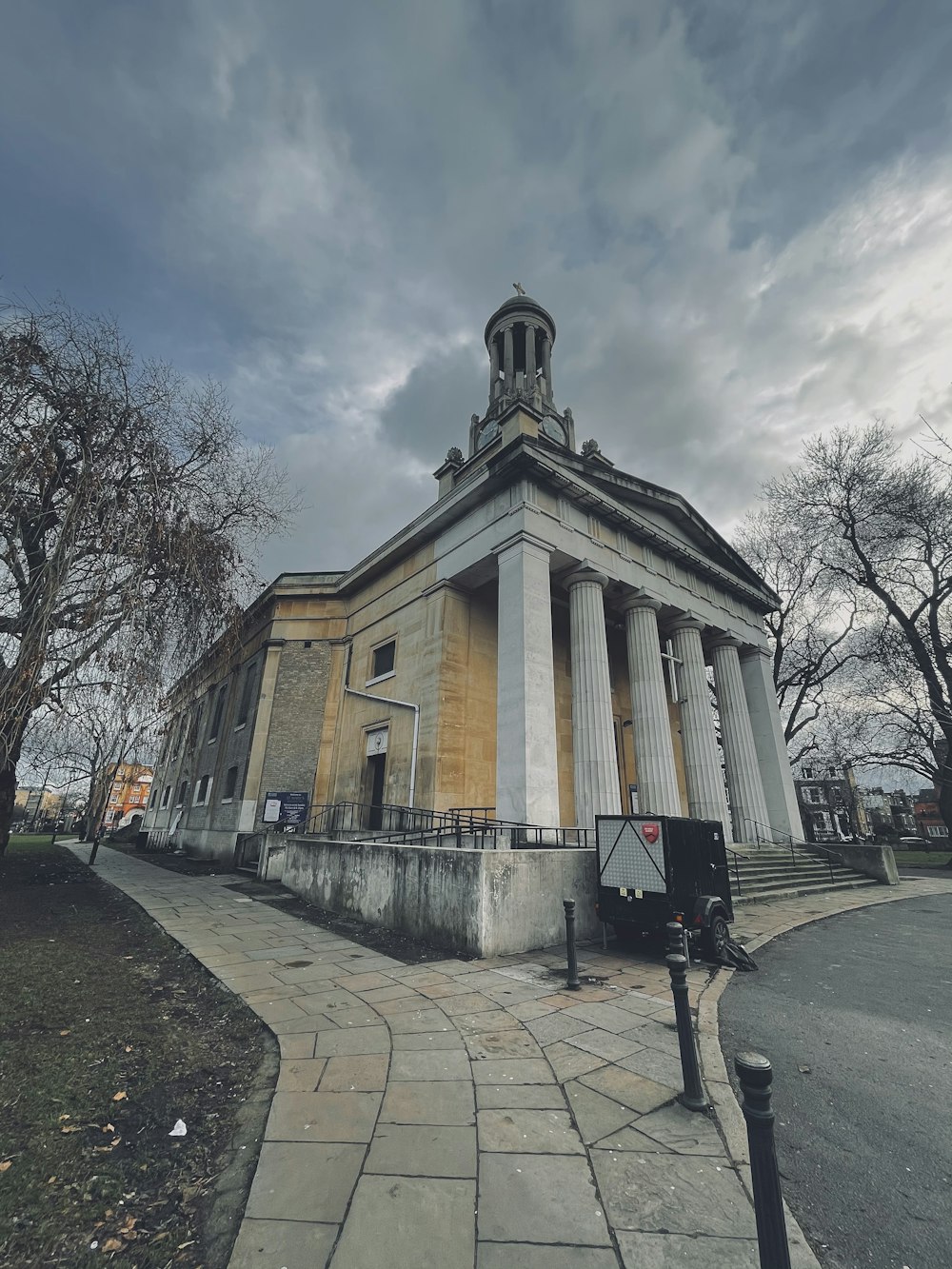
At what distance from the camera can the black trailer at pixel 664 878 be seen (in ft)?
24.4

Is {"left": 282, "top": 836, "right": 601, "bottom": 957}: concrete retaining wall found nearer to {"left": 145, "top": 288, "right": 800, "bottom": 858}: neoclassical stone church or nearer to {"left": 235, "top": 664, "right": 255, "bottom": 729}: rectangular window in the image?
{"left": 145, "top": 288, "right": 800, "bottom": 858}: neoclassical stone church

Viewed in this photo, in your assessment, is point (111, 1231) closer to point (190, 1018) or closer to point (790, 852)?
point (190, 1018)

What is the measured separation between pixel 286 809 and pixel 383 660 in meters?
6.45

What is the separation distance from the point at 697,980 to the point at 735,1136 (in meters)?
3.87

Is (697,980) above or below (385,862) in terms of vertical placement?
below

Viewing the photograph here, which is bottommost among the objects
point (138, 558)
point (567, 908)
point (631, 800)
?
point (567, 908)

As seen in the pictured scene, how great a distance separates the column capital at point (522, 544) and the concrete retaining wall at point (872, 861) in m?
14.9

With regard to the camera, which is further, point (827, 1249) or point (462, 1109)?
point (462, 1109)

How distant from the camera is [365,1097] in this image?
3.49 metres

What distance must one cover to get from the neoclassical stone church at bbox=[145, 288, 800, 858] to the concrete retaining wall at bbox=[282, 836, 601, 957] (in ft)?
11.1

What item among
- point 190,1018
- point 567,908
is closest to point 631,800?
point 567,908

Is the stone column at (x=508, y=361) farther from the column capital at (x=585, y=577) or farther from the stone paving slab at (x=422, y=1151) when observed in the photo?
the stone paving slab at (x=422, y=1151)

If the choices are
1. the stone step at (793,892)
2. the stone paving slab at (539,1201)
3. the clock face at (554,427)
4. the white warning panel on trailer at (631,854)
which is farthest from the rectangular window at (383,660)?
the stone paving slab at (539,1201)

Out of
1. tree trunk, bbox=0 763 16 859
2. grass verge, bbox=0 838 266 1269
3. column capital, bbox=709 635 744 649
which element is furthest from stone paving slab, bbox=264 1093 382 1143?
column capital, bbox=709 635 744 649
